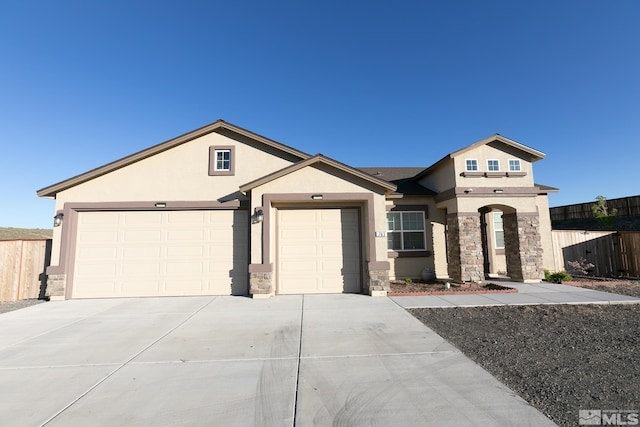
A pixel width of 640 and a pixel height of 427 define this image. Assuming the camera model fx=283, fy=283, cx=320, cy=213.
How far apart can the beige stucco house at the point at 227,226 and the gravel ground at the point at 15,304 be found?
0.71 metres

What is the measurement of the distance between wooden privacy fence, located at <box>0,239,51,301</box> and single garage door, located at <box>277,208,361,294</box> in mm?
8144

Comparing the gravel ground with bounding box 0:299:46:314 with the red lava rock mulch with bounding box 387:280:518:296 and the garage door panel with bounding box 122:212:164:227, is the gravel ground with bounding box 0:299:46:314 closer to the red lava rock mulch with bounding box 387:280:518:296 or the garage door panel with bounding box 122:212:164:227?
the garage door panel with bounding box 122:212:164:227

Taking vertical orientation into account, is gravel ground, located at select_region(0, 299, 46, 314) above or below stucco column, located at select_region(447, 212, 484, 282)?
below

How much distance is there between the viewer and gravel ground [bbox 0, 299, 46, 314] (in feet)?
27.6

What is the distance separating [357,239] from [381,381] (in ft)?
20.4

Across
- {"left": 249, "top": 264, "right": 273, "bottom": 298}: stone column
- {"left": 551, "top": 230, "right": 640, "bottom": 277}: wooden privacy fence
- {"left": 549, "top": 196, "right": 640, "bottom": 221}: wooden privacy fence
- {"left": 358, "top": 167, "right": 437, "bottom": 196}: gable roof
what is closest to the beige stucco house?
{"left": 249, "top": 264, "right": 273, "bottom": 298}: stone column

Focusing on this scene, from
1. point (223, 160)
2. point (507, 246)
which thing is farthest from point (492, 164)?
point (223, 160)

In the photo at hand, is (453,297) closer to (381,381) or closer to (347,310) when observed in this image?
(347,310)

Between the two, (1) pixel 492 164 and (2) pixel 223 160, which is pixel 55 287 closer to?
(2) pixel 223 160

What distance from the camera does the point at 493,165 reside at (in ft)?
37.6

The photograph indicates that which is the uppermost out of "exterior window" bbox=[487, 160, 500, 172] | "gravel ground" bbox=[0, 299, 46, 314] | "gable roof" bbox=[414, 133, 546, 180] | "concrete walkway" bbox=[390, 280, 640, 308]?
"gable roof" bbox=[414, 133, 546, 180]

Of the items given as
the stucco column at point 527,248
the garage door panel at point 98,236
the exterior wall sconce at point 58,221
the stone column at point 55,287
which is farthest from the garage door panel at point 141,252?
the stucco column at point 527,248

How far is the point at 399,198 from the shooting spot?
12.5 meters

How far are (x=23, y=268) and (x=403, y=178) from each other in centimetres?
1613
